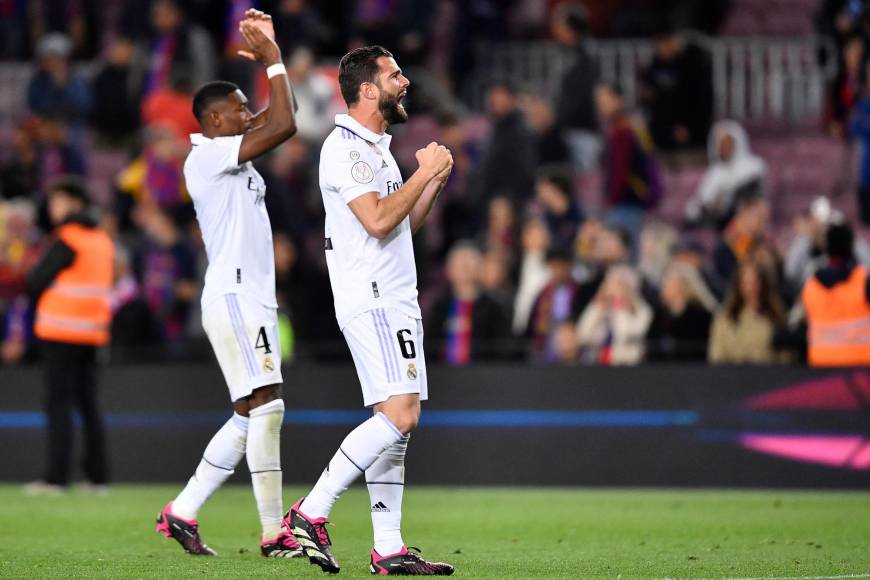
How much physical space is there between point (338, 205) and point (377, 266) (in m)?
0.36

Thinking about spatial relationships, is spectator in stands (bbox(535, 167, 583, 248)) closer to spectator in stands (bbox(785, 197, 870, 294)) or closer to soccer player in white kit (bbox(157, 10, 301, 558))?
spectator in stands (bbox(785, 197, 870, 294))

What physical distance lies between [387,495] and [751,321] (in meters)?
6.96

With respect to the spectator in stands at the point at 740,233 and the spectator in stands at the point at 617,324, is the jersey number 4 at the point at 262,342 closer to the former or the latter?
the spectator in stands at the point at 617,324

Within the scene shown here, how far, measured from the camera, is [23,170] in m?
19.6

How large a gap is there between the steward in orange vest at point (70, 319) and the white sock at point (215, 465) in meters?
5.00

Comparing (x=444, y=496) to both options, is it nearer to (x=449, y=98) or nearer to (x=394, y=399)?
(x=394, y=399)

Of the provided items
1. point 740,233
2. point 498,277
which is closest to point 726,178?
point 740,233

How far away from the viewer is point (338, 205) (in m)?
8.21

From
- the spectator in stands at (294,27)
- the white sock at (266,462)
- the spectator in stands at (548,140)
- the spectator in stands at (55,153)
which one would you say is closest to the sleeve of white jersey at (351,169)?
the white sock at (266,462)

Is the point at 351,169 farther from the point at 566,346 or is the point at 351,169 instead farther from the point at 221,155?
the point at 566,346

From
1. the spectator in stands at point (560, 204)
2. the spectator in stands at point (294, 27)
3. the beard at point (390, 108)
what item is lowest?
the spectator in stands at point (560, 204)

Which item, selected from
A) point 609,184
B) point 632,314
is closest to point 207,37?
point 609,184

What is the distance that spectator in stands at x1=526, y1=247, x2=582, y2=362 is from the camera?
50.8 feet

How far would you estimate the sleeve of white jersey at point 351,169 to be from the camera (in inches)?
317
